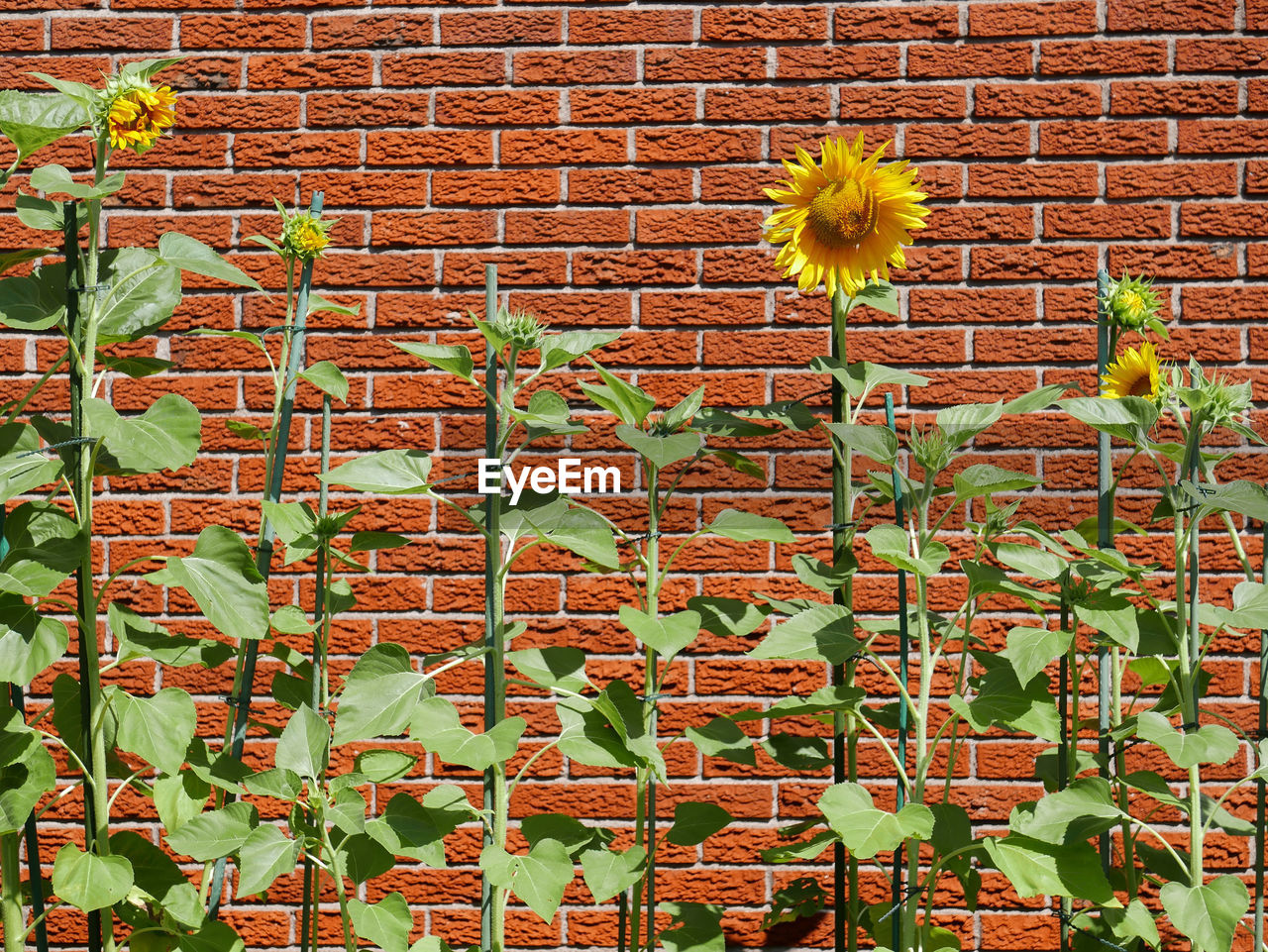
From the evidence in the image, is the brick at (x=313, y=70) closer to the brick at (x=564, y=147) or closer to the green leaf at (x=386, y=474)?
the brick at (x=564, y=147)

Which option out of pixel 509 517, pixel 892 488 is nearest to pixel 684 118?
pixel 892 488

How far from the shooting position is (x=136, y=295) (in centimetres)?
118

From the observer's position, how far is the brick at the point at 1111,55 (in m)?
1.93

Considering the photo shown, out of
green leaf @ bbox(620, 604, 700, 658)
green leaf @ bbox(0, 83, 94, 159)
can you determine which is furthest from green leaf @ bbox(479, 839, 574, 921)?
green leaf @ bbox(0, 83, 94, 159)

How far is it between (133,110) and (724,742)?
1.09m

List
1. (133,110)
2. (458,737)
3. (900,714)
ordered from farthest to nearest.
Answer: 1. (900,714)
2. (133,110)
3. (458,737)

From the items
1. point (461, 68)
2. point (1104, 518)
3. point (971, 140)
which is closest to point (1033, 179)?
point (971, 140)

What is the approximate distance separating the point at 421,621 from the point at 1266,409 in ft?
5.94

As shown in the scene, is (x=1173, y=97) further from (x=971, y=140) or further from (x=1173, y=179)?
(x=971, y=140)

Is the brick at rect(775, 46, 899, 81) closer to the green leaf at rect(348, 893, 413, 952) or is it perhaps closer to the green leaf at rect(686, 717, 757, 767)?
the green leaf at rect(686, 717, 757, 767)

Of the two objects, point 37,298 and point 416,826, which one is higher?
point 37,298

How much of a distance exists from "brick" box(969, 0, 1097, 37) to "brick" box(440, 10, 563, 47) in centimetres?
89

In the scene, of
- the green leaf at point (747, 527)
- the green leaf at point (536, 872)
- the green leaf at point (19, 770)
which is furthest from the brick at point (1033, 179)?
the green leaf at point (19, 770)

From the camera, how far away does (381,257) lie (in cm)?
199
